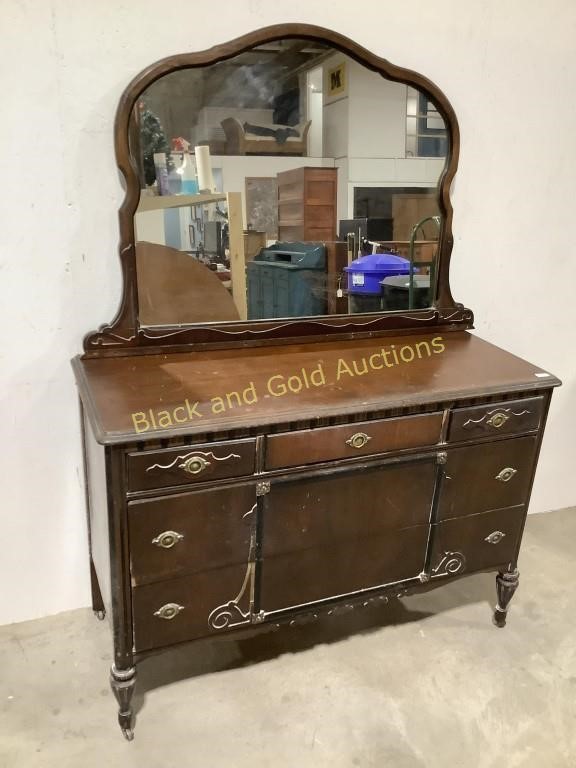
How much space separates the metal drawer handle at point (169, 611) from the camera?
4.70ft

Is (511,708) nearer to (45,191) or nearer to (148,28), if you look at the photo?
(45,191)

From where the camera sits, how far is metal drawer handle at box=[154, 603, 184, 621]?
1.43 m

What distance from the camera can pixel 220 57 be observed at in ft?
5.15

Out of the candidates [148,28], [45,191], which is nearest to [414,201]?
[148,28]

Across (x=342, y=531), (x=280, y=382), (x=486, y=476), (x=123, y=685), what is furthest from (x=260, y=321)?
(x=123, y=685)

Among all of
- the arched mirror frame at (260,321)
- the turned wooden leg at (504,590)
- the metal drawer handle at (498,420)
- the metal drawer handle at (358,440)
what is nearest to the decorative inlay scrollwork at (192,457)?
the metal drawer handle at (358,440)

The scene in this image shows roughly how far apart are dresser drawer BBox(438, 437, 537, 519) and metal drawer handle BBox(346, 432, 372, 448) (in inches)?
10.3

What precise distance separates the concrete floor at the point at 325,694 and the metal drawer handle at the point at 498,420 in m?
0.68

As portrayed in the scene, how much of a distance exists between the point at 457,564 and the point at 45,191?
1456 millimetres

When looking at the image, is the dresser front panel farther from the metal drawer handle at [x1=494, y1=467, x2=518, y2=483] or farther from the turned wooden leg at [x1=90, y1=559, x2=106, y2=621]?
the turned wooden leg at [x1=90, y1=559, x2=106, y2=621]

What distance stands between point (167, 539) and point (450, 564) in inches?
32.0

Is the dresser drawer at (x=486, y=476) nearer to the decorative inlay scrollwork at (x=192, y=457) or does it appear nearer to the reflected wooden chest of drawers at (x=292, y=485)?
the reflected wooden chest of drawers at (x=292, y=485)

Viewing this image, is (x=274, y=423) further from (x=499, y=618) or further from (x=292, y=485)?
(x=499, y=618)

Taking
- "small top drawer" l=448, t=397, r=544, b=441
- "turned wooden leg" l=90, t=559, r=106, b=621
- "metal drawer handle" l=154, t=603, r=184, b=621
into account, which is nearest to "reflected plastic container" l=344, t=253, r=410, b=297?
"small top drawer" l=448, t=397, r=544, b=441
